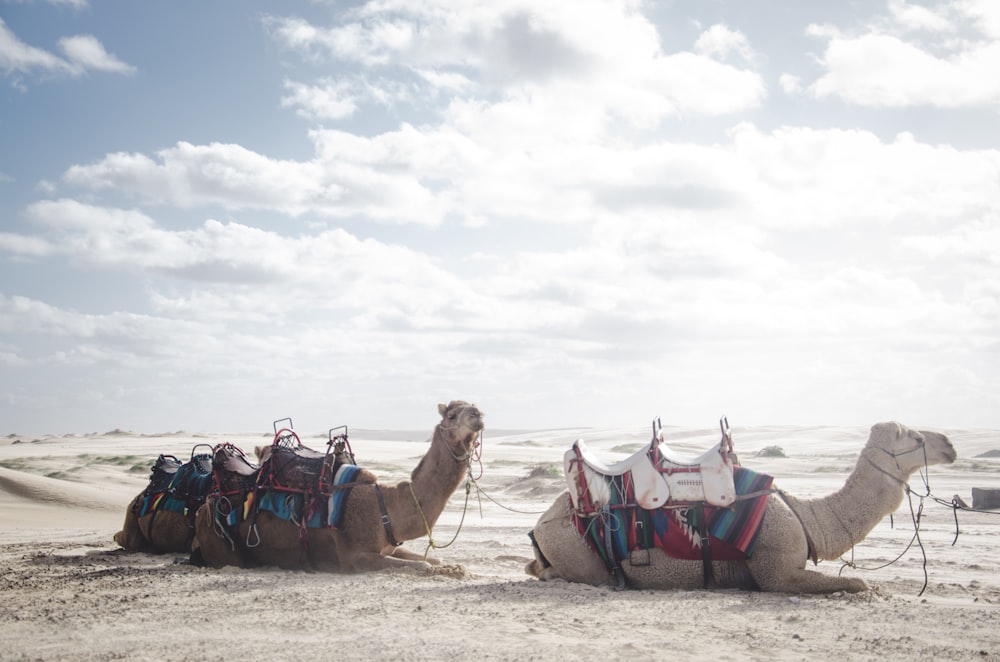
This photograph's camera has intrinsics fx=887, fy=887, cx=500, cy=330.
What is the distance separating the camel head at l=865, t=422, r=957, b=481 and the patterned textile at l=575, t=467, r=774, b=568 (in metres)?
1.13

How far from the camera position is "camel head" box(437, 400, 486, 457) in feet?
30.1

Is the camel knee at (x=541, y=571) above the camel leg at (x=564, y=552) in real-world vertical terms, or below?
below

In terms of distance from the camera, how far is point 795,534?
761 centimetres

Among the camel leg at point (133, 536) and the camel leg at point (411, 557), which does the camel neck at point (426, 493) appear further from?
the camel leg at point (133, 536)

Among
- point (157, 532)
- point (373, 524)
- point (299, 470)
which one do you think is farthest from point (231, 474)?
point (157, 532)

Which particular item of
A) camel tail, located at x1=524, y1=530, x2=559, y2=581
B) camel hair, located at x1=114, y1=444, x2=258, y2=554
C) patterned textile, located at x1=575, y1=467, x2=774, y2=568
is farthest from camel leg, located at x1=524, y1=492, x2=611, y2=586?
camel hair, located at x1=114, y1=444, x2=258, y2=554

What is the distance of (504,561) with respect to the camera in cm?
1052

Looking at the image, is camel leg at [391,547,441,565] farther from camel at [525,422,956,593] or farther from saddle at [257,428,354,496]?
camel at [525,422,956,593]

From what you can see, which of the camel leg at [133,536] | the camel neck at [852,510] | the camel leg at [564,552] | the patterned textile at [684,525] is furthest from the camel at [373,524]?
the camel neck at [852,510]

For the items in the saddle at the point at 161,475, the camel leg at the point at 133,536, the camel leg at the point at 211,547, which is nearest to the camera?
the camel leg at the point at 211,547

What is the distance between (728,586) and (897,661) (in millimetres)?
2621

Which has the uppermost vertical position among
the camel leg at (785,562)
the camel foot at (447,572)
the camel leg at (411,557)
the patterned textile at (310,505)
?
the patterned textile at (310,505)

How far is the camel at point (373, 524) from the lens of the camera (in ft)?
30.5

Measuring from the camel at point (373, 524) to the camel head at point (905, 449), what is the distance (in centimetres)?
383
